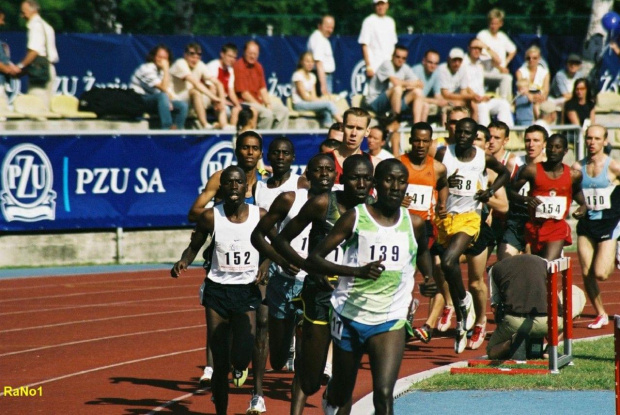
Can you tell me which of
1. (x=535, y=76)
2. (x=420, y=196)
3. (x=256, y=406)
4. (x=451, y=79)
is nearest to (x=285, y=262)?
(x=256, y=406)

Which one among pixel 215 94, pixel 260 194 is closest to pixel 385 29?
pixel 215 94

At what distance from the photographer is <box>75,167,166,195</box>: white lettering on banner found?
61.1ft

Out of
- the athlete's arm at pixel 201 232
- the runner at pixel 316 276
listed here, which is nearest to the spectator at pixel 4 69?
the athlete's arm at pixel 201 232

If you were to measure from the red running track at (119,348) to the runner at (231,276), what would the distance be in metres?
0.74

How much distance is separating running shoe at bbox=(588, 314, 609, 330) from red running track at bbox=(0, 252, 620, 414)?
9cm

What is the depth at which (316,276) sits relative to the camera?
820cm

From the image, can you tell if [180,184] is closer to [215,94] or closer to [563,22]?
[215,94]

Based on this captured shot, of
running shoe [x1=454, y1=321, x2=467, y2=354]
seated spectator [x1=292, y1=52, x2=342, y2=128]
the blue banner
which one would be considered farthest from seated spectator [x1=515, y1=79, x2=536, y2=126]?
running shoe [x1=454, y1=321, x2=467, y2=354]

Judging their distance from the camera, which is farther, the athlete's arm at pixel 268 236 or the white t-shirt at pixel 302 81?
the white t-shirt at pixel 302 81

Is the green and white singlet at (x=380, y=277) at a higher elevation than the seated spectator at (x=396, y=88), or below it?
below

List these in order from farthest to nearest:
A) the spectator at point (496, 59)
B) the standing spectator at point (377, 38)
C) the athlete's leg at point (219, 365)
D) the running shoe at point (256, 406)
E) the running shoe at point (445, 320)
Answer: the spectator at point (496, 59), the standing spectator at point (377, 38), the running shoe at point (445, 320), the running shoe at point (256, 406), the athlete's leg at point (219, 365)

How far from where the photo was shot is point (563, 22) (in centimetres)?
2756

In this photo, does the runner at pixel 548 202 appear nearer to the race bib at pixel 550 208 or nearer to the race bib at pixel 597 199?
the race bib at pixel 550 208

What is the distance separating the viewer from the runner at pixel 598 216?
13.1 m
